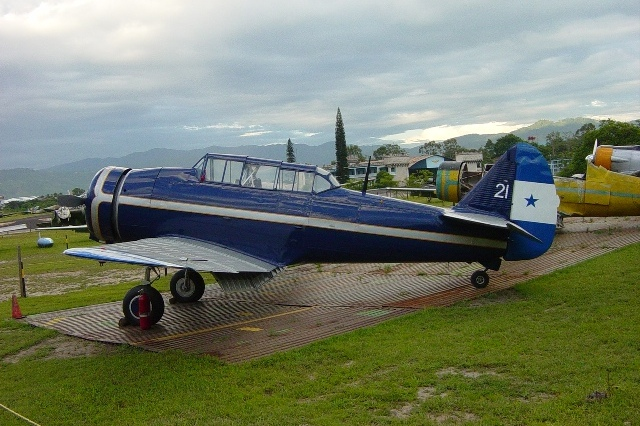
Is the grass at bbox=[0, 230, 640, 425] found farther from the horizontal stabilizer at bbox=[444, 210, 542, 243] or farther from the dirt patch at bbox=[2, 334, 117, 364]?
the horizontal stabilizer at bbox=[444, 210, 542, 243]

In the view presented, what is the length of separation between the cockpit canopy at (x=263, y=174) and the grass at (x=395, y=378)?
2875mm

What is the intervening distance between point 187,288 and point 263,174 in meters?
2.64

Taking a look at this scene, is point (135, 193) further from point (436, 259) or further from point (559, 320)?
point (559, 320)

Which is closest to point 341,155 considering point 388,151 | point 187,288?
point 187,288

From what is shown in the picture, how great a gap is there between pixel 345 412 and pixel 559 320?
142 inches

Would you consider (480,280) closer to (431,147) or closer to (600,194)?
(600,194)

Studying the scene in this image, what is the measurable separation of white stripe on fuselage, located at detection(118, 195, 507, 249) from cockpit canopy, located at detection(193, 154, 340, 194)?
520mm

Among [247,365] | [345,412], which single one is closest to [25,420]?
[247,365]

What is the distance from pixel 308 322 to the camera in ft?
25.8

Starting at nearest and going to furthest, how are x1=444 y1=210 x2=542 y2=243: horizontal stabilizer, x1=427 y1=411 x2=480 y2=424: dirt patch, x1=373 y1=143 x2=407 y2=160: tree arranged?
x1=427 y1=411 x2=480 y2=424: dirt patch → x1=444 y1=210 x2=542 y2=243: horizontal stabilizer → x1=373 y1=143 x2=407 y2=160: tree

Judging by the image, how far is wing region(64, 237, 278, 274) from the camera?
21.5 feet

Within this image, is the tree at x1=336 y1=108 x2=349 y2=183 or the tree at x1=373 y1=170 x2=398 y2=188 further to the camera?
the tree at x1=336 y1=108 x2=349 y2=183

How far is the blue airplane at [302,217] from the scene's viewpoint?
8523 mm

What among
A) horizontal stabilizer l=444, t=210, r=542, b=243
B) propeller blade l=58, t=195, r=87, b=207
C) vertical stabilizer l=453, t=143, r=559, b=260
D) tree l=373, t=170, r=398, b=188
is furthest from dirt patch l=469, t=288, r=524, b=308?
tree l=373, t=170, r=398, b=188
